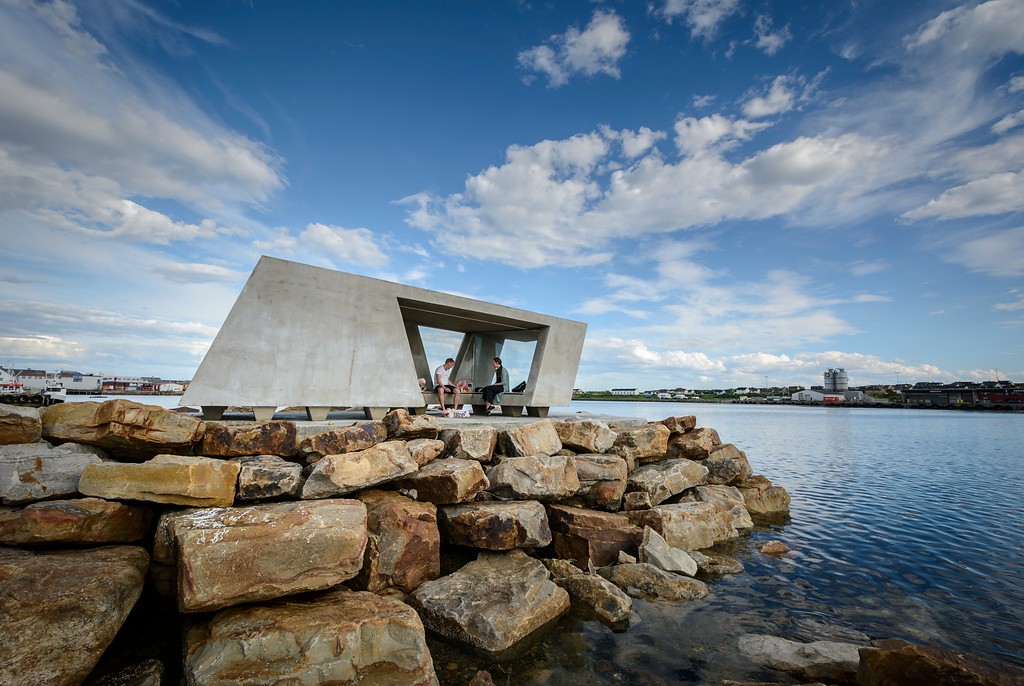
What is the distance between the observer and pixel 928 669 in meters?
4.86

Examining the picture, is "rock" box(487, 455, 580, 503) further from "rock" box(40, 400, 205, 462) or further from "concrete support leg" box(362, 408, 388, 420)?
"rock" box(40, 400, 205, 462)

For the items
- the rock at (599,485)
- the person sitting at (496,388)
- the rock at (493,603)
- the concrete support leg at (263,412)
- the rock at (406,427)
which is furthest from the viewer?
the person sitting at (496,388)

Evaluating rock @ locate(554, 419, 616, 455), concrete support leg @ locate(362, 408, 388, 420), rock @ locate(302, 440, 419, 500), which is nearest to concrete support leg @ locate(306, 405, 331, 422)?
concrete support leg @ locate(362, 408, 388, 420)

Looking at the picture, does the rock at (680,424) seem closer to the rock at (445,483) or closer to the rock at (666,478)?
the rock at (666,478)

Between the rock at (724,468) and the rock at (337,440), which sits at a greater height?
the rock at (337,440)

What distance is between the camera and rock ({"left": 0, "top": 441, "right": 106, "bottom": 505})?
670 centimetres

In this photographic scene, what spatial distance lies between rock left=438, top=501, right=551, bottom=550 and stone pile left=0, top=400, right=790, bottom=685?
0.03 metres

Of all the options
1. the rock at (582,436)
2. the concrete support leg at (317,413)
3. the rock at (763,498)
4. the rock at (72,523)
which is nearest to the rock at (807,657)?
the rock at (582,436)

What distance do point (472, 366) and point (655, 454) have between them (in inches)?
343

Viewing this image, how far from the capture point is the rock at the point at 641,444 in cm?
1314

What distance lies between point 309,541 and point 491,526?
3107 millimetres

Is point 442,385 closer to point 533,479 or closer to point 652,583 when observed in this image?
point 533,479

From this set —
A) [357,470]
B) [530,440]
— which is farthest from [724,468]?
[357,470]

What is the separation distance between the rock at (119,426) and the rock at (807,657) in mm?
8897
